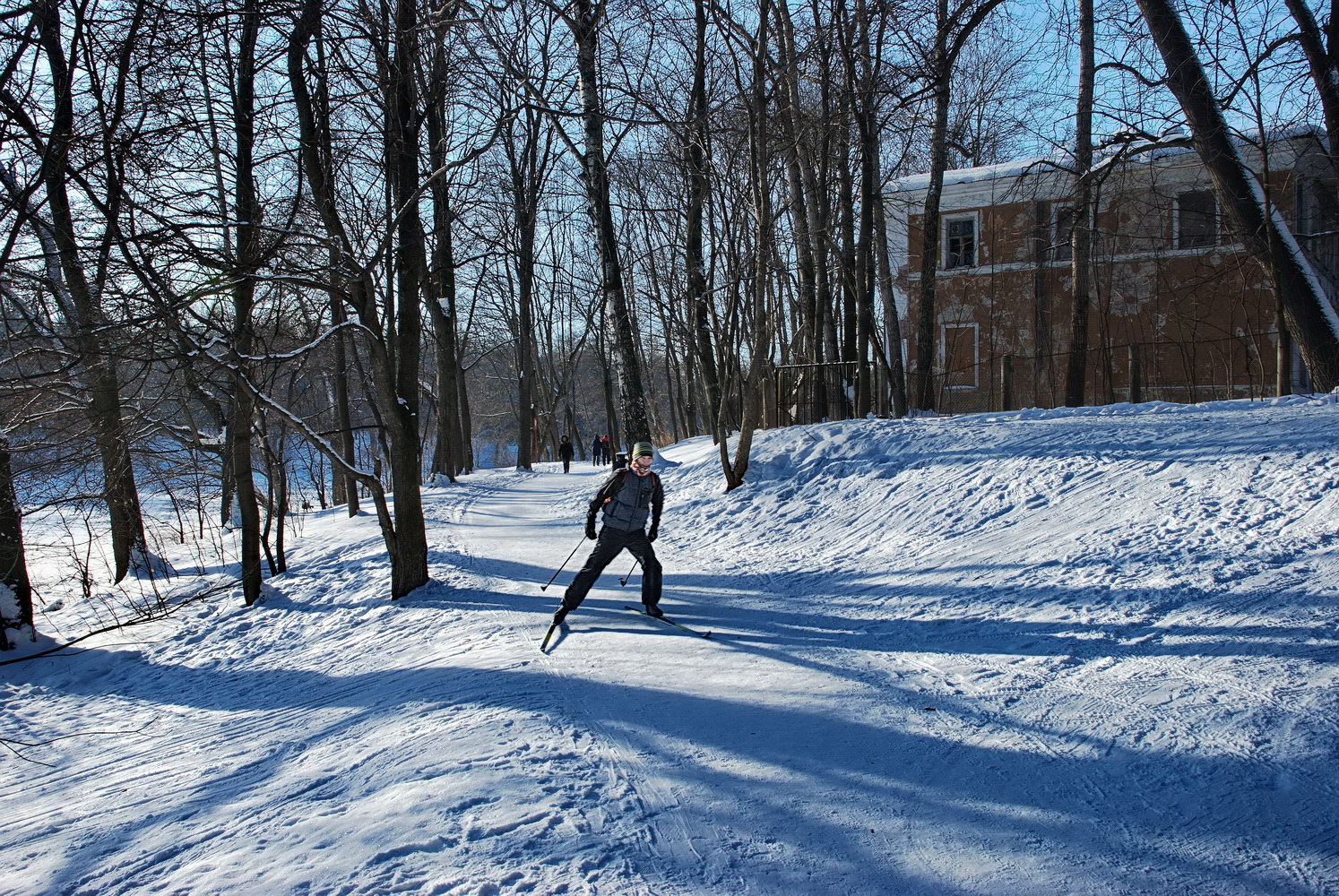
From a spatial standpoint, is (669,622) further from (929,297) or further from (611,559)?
(929,297)

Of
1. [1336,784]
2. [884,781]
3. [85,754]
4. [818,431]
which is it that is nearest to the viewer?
[1336,784]

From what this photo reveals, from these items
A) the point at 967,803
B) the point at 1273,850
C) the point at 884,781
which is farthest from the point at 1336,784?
the point at 884,781

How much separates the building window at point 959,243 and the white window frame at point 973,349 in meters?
1.82

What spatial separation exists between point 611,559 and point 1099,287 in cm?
1910

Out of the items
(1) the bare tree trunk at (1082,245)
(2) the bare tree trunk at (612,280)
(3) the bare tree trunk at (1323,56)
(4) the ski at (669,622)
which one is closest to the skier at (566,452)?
(2) the bare tree trunk at (612,280)

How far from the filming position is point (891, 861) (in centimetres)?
327

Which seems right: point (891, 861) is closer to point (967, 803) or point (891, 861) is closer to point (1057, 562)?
point (967, 803)

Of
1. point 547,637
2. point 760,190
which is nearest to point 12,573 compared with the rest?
point 547,637

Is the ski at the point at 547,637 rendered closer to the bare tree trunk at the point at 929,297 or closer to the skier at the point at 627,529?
the skier at the point at 627,529

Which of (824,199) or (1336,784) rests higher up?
(824,199)

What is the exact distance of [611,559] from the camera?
7250 millimetres

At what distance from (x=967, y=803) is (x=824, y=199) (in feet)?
42.3

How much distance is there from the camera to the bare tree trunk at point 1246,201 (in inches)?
372

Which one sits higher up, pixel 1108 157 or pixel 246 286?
pixel 1108 157
